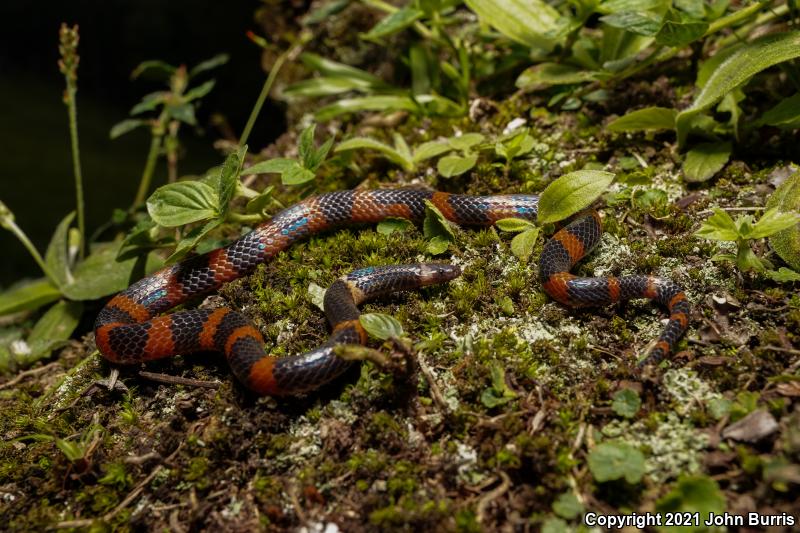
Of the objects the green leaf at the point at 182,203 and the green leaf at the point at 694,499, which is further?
the green leaf at the point at 182,203

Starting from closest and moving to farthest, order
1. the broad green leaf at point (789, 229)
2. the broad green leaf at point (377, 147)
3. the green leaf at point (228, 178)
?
the broad green leaf at point (789, 229) < the green leaf at point (228, 178) < the broad green leaf at point (377, 147)

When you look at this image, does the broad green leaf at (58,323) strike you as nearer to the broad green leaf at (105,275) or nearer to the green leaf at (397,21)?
the broad green leaf at (105,275)

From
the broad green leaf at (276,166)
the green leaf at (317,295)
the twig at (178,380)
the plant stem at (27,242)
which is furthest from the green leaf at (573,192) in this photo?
the plant stem at (27,242)

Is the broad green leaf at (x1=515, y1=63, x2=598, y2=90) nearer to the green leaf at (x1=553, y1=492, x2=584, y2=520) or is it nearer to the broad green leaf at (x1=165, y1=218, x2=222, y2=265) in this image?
the broad green leaf at (x1=165, y1=218, x2=222, y2=265)

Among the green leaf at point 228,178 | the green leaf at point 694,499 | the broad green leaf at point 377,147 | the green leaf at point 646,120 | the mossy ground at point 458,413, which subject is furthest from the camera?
the broad green leaf at point 377,147

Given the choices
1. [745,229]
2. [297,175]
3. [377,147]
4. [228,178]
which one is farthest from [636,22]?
[228,178]

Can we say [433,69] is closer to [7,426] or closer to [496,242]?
[496,242]

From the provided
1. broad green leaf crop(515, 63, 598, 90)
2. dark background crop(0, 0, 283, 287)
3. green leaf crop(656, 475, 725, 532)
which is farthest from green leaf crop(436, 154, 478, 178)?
dark background crop(0, 0, 283, 287)

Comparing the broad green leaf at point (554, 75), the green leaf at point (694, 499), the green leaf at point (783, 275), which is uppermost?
the broad green leaf at point (554, 75)
